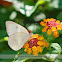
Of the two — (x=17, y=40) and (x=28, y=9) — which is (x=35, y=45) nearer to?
(x=17, y=40)

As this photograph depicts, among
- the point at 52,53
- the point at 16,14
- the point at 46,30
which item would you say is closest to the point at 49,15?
the point at 16,14

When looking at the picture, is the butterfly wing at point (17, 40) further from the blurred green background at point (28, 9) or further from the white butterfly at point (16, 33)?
the blurred green background at point (28, 9)

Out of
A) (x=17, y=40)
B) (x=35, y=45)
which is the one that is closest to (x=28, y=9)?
(x=17, y=40)

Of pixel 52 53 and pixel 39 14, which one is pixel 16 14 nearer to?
pixel 39 14

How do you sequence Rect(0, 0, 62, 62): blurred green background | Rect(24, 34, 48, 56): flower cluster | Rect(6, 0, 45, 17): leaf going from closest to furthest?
Rect(24, 34, 48, 56): flower cluster, Rect(6, 0, 45, 17): leaf, Rect(0, 0, 62, 62): blurred green background

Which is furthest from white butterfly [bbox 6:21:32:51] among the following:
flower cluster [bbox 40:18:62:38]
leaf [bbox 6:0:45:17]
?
leaf [bbox 6:0:45:17]

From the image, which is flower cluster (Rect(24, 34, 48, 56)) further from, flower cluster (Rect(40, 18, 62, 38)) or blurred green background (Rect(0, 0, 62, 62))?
blurred green background (Rect(0, 0, 62, 62))
